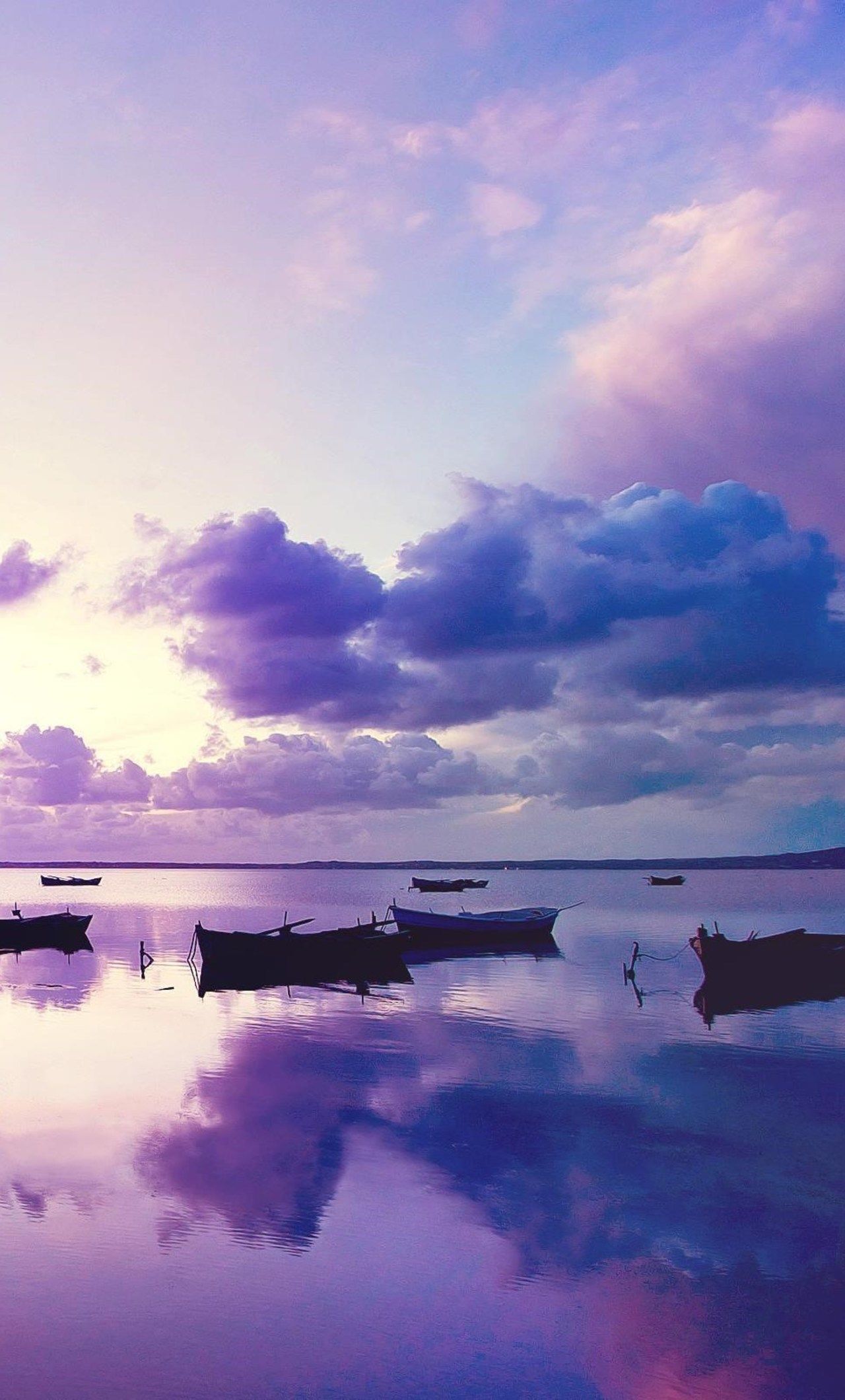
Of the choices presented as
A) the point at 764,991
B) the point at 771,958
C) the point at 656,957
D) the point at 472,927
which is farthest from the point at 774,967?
the point at 472,927

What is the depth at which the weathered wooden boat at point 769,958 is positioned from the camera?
4281 cm

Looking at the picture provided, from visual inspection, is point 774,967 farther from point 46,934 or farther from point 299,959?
point 46,934

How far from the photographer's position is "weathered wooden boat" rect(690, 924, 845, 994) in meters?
42.8

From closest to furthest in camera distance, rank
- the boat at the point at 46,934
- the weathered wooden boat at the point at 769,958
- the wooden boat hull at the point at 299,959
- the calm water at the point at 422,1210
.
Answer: the calm water at the point at 422,1210 < the weathered wooden boat at the point at 769,958 < the wooden boat hull at the point at 299,959 < the boat at the point at 46,934

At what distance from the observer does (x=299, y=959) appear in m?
46.4

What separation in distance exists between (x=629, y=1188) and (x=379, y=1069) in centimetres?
1044

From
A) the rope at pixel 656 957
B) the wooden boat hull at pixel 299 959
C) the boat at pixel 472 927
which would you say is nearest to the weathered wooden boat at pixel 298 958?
the wooden boat hull at pixel 299 959

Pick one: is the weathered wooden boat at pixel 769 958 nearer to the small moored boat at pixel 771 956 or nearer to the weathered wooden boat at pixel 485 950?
the small moored boat at pixel 771 956

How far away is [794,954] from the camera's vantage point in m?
44.4

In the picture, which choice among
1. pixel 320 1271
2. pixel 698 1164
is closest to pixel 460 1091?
pixel 698 1164

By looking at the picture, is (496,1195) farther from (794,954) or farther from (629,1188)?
(794,954)

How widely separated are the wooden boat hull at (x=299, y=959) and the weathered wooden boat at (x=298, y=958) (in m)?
0.03

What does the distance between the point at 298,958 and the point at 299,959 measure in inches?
1.8

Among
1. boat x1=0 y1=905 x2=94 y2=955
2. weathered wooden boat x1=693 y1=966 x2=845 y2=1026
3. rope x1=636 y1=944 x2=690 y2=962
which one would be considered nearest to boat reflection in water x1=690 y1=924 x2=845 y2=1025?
weathered wooden boat x1=693 y1=966 x2=845 y2=1026
